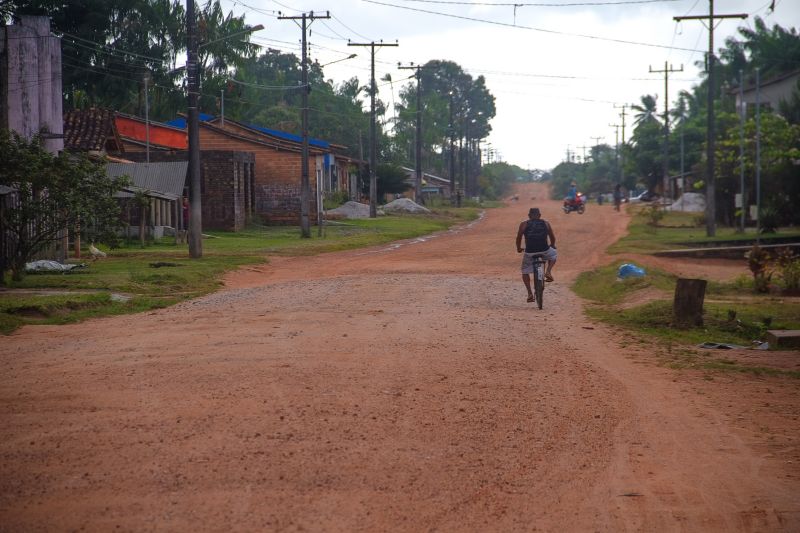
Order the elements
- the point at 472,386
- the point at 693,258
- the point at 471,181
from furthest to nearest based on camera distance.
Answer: the point at 471,181
the point at 693,258
the point at 472,386

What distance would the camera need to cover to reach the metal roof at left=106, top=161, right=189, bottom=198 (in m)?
37.9

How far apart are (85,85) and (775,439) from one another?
65.0 m

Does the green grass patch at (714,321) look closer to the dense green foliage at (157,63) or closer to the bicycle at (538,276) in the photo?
the bicycle at (538,276)

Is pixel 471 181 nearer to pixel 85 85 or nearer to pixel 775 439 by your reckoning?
pixel 85 85

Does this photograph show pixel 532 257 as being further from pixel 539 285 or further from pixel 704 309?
pixel 704 309

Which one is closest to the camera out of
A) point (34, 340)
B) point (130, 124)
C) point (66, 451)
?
point (66, 451)

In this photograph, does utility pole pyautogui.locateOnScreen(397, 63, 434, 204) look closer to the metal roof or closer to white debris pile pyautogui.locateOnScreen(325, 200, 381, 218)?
white debris pile pyautogui.locateOnScreen(325, 200, 381, 218)

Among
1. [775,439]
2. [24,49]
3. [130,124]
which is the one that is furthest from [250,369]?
[130,124]

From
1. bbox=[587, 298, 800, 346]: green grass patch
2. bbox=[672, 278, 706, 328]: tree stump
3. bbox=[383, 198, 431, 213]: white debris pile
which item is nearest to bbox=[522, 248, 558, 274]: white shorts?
bbox=[587, 298, 800, 346]: green grass patch

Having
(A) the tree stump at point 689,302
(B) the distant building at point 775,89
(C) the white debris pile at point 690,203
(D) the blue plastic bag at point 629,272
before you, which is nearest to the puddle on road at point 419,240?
(D) the blue plastic bag at point 629,272

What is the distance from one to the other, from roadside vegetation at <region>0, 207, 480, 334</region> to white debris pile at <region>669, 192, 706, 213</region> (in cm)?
2957

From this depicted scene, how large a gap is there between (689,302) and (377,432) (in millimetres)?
8723

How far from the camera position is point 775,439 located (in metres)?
8.13

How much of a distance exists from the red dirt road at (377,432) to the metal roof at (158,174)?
24.2m
